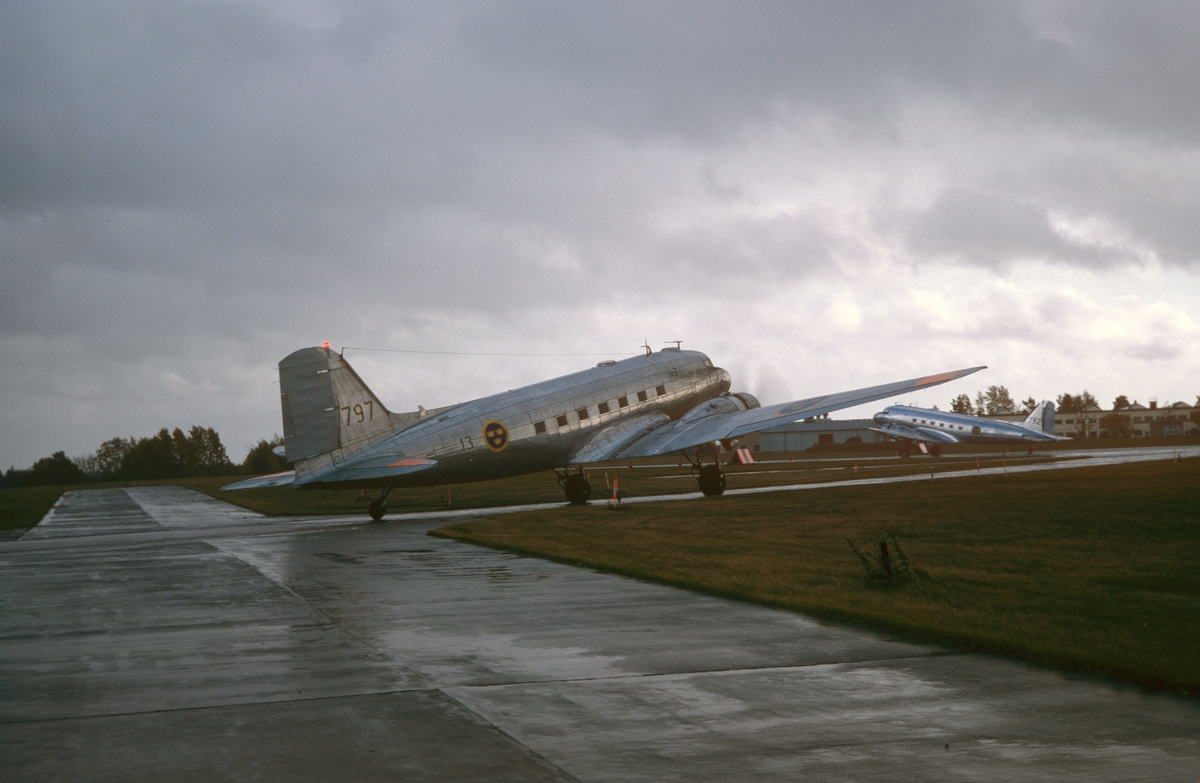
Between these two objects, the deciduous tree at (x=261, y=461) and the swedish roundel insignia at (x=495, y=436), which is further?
the deciduous tree at (x=261, y=461)

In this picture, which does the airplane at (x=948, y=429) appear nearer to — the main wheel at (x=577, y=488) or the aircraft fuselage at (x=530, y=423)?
the aircraft fuselage at (x=530, y=423)

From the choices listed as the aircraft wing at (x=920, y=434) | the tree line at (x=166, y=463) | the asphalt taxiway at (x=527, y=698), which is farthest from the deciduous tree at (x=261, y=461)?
the asphalt taxiway at (x=527, y=698)

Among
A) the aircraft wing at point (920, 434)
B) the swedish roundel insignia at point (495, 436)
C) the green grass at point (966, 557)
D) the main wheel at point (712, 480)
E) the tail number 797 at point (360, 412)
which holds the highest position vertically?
the tail number 797 at point (360, 412)

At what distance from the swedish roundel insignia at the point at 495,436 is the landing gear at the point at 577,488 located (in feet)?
14.7

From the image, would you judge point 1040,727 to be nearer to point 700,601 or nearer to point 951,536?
point 700,601

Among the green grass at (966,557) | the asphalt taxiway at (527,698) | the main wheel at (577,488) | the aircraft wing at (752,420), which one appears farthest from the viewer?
the main wheel at (577,488)

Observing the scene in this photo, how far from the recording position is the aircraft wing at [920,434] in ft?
270

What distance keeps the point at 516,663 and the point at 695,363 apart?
3078cm

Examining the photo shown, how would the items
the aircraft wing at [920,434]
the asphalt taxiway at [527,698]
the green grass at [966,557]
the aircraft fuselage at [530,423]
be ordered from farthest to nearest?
the aircraft wing at [920,434]
the aircraft fuselage at [530,423]
the green grass at [966,557]
the asphalt taxiway at [527,698]

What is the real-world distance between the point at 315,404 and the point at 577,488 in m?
10.3

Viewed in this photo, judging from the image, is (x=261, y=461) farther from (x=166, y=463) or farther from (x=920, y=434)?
(x=920, y=434)

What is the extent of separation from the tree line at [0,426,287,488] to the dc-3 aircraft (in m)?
108

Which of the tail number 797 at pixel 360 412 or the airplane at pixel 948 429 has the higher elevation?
the tail number 797 at pixel 360 412

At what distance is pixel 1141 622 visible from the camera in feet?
34.8
